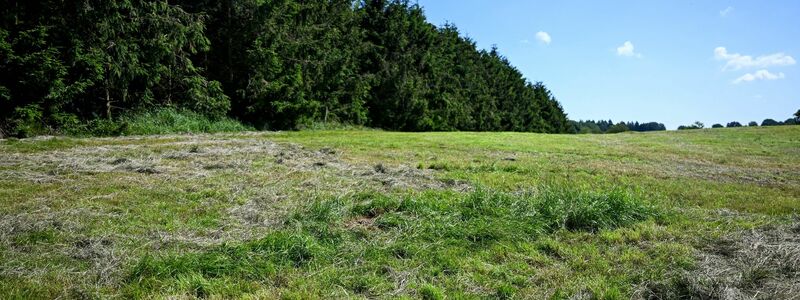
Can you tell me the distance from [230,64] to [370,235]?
62.3 ft

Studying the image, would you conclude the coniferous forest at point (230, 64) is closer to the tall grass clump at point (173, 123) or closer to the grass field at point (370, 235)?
the tall grass clump at point (173, 123)

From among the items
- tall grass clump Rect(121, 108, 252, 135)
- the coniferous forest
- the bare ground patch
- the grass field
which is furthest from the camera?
tall grass clump Rect(121, 108, 252, 135)

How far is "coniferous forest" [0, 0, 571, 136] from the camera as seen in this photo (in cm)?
1317

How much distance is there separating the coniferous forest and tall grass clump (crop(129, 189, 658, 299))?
470 inches

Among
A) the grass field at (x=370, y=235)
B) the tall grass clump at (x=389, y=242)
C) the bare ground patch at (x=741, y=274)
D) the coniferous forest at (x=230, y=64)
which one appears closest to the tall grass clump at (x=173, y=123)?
the coniferous forest at (x=230, y=64)

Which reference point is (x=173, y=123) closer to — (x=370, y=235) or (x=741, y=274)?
(x=370, y=235)

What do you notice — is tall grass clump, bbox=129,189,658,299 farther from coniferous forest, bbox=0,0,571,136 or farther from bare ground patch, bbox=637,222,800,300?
coniferous forest, bbox=0,0,571,136

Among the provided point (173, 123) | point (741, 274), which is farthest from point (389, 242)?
point (173, 123)

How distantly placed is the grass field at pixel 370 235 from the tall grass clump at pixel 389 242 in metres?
0.02

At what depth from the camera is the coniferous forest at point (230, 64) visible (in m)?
13.2

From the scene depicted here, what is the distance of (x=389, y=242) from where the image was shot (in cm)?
504

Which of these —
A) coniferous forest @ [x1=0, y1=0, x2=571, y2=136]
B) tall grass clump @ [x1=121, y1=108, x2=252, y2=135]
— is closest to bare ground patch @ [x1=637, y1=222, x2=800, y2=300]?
coniferous forest @ [x1=0, y1=0, x2=571, y2=136]

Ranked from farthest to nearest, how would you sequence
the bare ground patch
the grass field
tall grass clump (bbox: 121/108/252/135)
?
tall grass clump (bbox: 121/108/252/135)
the grass field
the bare ground patch

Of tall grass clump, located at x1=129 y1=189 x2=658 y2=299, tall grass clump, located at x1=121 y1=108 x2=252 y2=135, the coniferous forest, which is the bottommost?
tall grass clump, located at x1=129 y1=189 x2=658 y2=299
